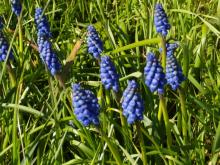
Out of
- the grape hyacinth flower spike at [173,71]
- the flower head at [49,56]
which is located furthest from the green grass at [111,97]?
the grape hyacinth flower spike at [173,71]

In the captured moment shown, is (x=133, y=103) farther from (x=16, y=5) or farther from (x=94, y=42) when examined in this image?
(x=16, y=5)

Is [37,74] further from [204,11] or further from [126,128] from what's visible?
[204,11]

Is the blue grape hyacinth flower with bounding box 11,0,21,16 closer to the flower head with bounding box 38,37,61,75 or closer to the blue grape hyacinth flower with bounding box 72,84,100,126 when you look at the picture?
the flower head with bounding box 38,37,61,75

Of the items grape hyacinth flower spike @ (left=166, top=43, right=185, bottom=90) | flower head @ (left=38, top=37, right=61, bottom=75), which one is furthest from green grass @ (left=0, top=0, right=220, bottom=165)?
grape hyacinth flower spike @ (left=166, top=43, right=185, bottom=90)

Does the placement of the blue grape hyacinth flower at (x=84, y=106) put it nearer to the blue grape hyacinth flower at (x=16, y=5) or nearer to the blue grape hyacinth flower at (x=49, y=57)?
the blue grape hyacinth flower at (x=49, y=57)

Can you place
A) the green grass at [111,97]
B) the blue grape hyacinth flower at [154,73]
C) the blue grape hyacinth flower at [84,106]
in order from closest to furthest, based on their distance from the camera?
the blue grape hyacinth flower at [84,106] < the blue grape hyacinth flower at [154,73] < the green grass at [111,97]

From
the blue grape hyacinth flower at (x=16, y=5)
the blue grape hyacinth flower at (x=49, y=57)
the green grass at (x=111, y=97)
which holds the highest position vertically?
the blue grape hyacinth flower at (x=16, y=5)

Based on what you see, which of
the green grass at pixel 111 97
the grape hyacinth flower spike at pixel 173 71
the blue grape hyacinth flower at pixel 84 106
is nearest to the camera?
the blue grape hyacinth flower at pixel 84 106

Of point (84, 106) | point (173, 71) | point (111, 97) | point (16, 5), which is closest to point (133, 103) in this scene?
point (84, 106)
